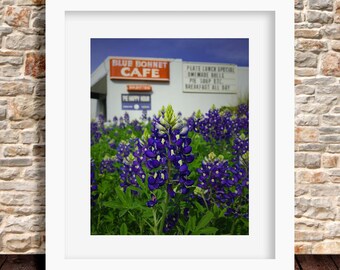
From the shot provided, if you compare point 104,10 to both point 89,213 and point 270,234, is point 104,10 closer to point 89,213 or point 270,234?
point 89,213

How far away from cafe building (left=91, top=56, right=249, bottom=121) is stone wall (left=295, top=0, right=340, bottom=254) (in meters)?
0.44

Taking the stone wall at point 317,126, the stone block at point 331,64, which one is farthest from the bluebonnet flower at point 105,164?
the stone block at point 331,64

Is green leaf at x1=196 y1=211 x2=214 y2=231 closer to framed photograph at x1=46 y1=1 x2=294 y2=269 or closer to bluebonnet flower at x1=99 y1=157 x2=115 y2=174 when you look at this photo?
framed photograph at x1=46 y1=1 x2=294 y2=269

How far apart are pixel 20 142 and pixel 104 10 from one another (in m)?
1.06

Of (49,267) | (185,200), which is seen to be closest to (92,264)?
(49,267)

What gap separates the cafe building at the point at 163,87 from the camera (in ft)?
13.7

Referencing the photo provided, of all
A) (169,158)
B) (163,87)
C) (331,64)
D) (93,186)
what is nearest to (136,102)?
(163,87)

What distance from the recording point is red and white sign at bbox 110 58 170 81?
13.7 feet

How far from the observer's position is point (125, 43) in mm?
4219

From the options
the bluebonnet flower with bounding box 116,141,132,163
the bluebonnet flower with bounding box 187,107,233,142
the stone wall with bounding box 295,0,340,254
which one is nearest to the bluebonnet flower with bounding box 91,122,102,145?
the bluebonnet flower with bounding box 116,141,132,163

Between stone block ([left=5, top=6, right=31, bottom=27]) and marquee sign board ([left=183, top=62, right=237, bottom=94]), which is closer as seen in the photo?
marquee sign board ([left=183, top=62, right=237, bottom=94])

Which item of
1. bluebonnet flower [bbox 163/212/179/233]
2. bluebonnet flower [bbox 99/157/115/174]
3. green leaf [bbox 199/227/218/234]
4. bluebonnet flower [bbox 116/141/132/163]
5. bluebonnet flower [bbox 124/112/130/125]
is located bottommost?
green leaf [bbox 199/227/218/234]

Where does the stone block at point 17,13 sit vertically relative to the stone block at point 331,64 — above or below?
above

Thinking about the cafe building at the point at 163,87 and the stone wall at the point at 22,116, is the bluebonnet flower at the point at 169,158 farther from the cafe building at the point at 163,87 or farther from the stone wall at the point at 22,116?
the stone wall at the point at 22,116
